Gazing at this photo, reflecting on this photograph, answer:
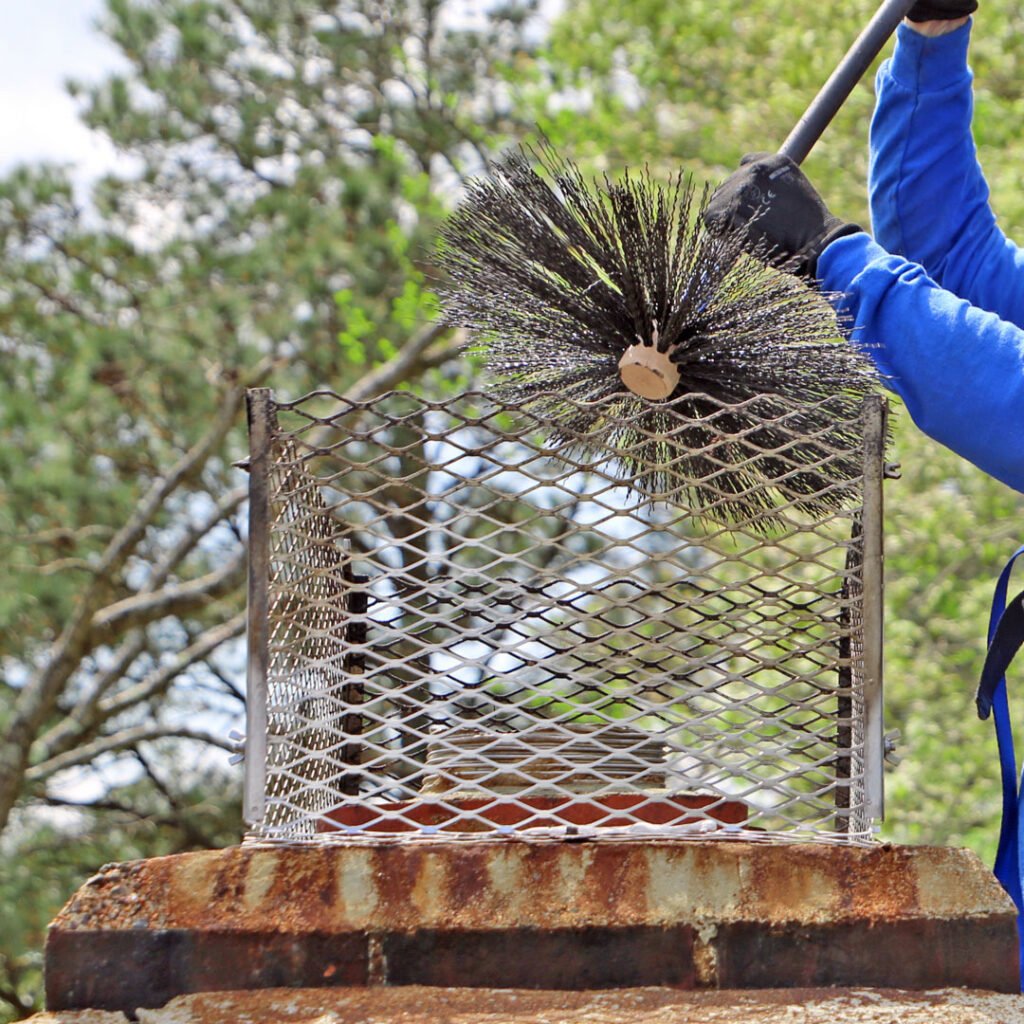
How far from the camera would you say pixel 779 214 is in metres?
1.45

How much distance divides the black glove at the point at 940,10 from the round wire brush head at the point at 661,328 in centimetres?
49

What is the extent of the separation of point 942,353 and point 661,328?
0.93ft

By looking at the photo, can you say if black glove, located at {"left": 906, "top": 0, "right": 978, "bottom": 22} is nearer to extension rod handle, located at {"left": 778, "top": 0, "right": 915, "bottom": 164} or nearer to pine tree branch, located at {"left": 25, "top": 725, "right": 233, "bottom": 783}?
extension rod handle, located at {"left": 778, "top": 0, "right": 915, "bottom": 164}

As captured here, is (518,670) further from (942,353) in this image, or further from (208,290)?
(208,290)

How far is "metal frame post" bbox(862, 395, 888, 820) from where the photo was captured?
1.21m

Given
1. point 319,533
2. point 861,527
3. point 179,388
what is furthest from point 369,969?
point 179,388

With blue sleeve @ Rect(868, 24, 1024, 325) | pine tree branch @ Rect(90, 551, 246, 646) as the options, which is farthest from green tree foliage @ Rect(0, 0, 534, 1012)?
blue sleeve @ Rect(868, 24, 1024, 325)

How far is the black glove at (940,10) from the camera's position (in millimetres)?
1653

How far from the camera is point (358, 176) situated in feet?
26.3

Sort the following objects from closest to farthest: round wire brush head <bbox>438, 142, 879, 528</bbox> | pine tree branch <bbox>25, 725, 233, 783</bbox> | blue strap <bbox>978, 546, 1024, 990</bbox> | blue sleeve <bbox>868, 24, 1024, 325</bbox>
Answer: round wire brush head <bbox>438, 142, 879, 528</bbox>
blue strap <bbox>978, 546, 1024, 990</bbox>
blue sleeve <bbox>868, 24, 1024, 325</bbox>
pine tree branch <bbox>25, 725, 233, 783</bbox>

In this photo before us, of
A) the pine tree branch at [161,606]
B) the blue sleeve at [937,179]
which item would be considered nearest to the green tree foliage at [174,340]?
the pine tree branch at [161,606]

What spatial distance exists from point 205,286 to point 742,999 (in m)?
7.28

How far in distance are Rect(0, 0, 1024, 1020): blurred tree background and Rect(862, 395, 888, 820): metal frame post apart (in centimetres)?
518

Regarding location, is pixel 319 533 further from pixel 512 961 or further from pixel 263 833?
pixel 512 961
